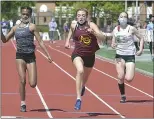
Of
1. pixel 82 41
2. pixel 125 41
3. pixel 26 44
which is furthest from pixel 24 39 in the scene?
pixel 125 41

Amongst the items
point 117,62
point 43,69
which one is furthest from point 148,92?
point 43,69

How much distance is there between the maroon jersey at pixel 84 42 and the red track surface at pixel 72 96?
1260mm

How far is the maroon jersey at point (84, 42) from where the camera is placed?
11.0m

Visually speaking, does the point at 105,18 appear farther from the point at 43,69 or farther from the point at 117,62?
the point at 117,62

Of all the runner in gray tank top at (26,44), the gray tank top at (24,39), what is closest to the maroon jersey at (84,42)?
the runner in gray tank top at (26,44)

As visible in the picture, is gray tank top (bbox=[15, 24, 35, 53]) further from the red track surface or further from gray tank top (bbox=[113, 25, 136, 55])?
gray tank top (bbox=[113, 25, 136, 55])

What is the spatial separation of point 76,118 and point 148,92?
5794 millimetres

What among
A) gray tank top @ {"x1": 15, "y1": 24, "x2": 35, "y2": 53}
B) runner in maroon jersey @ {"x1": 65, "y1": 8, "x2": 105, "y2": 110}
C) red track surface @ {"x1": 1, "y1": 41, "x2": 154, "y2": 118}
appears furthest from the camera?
red track surface @ {"x1": 1, "y1": 41, "x2": 154, "y2": 118}

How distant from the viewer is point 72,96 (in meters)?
14.6

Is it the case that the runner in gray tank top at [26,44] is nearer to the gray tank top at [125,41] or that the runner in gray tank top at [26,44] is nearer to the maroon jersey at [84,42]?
the maroon jersey at [84,42]

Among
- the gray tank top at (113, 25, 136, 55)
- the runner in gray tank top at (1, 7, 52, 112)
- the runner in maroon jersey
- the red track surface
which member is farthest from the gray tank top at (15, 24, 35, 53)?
the gray tank top at (113, 25, 136, 55)

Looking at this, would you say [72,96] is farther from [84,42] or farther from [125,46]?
[84,42]

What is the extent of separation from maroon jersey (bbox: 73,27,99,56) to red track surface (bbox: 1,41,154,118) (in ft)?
4.13

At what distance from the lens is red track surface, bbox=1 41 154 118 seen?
1162 cm
